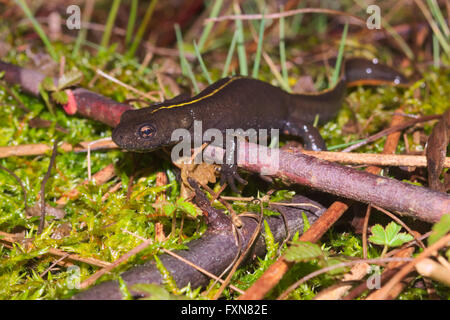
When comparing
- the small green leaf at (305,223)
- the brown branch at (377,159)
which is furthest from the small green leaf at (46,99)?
the small green leaf at (305,223)

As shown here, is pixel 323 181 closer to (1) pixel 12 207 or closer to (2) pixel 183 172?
(2) pixel 183 172

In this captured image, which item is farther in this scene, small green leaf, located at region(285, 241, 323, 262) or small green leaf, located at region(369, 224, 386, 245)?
small green leaf, located at region(369, 224, 386, 245)

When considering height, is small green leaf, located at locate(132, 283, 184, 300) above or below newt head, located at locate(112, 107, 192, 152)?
below

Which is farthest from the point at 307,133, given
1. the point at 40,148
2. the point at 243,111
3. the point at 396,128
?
the point at 40,148

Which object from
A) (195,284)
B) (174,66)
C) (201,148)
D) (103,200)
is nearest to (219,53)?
(174,66)

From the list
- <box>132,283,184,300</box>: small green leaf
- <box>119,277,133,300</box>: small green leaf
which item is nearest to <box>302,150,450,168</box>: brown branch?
<box>132,283,184,300</box>: small green leaf

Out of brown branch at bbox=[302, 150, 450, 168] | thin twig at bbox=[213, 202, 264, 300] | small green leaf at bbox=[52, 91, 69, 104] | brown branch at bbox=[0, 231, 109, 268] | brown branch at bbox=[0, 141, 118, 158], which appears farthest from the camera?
small green leaf at bbox=[52, 91, 69, 104]

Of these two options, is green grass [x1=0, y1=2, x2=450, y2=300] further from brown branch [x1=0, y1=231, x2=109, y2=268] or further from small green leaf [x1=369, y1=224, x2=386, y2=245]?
small green leaf [x1=369, y1=224, x2=386, y2=245]
